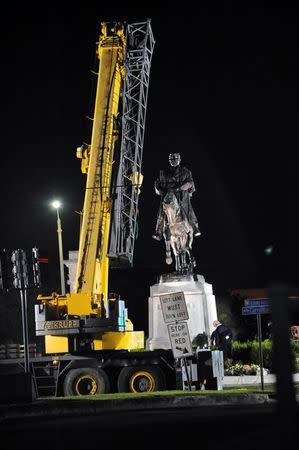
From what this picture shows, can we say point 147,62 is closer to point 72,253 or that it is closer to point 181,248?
point 181,248

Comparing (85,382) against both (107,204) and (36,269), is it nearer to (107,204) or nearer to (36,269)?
(36,269)

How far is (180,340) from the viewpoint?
20.7 meters

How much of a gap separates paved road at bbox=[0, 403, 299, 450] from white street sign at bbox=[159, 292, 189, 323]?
4.10 metres

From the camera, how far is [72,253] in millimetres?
49656

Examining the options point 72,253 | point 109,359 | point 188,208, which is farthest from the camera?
point 72,253

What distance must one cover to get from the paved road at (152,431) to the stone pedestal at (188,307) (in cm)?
1169

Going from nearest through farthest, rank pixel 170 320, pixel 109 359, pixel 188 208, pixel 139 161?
pixel 170 320 → pixel 109 359 → pixel 139 161 → pixel 188 208

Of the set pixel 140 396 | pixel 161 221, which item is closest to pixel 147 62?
pixel 161 221

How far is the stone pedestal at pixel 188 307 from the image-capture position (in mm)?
28469

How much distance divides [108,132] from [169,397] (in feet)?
29.7

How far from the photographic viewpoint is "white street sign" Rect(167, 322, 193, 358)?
20.5 m

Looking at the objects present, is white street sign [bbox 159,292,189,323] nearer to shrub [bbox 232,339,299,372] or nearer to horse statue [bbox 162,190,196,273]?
shrub [bbox 232,339,299,372]

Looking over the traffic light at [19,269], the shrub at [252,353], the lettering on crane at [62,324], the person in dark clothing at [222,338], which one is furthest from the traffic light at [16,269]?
the shrub at [252,353]

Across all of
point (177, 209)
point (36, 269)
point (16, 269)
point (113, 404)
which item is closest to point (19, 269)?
point (16, 269)
